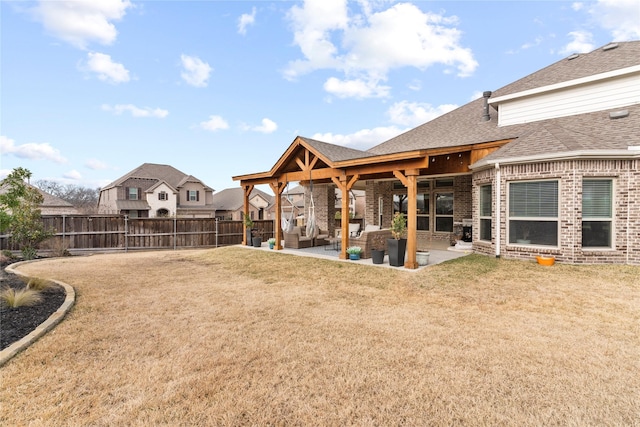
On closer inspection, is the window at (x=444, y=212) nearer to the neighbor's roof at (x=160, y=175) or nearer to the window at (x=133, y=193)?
the neighbor's roof at (x=160, y=175)

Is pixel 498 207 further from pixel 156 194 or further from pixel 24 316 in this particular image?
pixel 156 194

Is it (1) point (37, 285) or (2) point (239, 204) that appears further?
(2) point (239, 204)

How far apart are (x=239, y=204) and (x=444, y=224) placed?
1152 inches

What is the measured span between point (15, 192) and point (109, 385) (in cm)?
639

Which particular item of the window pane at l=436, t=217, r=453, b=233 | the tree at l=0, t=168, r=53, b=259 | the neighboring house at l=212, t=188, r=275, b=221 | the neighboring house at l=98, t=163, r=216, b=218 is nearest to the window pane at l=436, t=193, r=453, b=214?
the window pane at l=436, t=217, r=453, b=233

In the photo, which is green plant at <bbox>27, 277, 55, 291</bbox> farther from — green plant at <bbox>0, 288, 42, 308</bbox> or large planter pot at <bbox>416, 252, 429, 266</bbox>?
large planter pot at <bbox>416, 252, 429, 266</bbox>

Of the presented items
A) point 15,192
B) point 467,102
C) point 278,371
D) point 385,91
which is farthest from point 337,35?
point 278,371

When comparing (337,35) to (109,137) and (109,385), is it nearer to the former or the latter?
(109,137)

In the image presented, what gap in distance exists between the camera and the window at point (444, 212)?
12008 mm

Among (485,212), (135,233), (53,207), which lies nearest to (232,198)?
(53,207)

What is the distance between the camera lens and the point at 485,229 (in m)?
9.28

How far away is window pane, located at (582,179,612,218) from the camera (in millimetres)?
7500

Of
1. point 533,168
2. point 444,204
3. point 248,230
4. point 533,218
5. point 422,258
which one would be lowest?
point 422,258

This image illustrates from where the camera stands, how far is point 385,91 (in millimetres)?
17344
